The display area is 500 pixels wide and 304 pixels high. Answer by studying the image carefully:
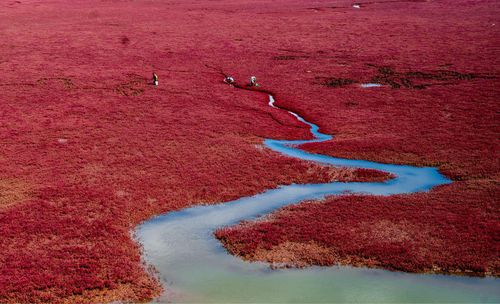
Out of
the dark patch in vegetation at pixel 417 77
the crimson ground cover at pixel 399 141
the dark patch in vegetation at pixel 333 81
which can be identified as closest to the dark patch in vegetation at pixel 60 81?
the crimson ground cover at pixel 399 141

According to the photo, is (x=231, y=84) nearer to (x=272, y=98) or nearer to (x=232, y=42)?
(x=272, y=98)

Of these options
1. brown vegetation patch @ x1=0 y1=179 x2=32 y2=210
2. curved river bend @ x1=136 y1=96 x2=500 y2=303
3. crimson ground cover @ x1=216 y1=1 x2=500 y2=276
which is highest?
crimson ground cover @ x1=216 y1=1 x2=500 y2=276

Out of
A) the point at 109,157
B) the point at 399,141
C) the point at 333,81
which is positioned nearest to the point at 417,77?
the point at 333,81

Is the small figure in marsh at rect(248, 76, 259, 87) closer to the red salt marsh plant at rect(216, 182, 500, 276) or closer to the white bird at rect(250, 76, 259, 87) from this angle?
the white bird at rect(250, 76, 259, 87)

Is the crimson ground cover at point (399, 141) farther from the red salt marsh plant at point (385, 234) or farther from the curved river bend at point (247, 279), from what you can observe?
the curved river bend at point (247, 279)

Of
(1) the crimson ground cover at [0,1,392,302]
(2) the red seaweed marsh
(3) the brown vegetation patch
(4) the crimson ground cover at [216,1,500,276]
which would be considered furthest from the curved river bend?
(3) the brown vegetation patch

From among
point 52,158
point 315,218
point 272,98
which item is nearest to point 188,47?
point 272,98

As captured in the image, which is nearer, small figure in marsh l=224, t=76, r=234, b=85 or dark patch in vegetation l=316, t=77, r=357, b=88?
dark patch in vegetation l=316, t=77, r=357, b=88

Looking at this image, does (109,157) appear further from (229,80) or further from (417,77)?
(417,77)
